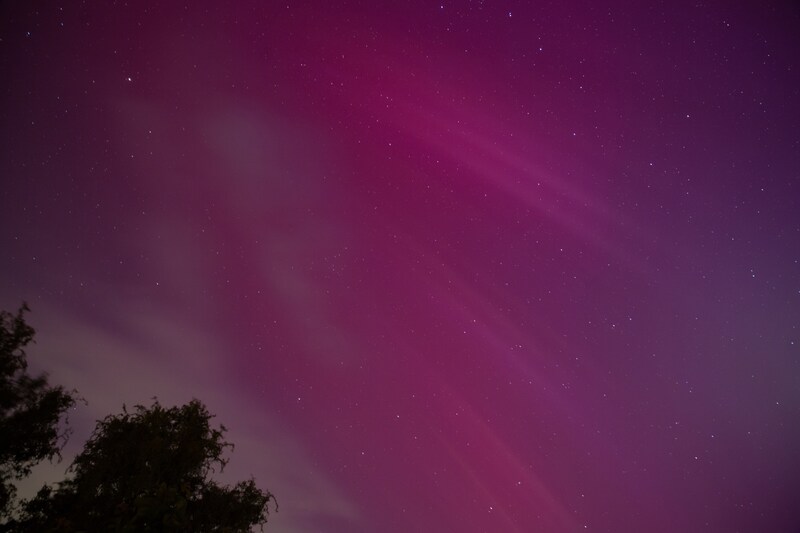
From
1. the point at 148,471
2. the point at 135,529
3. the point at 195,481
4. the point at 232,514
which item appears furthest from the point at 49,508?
the point at 135,529

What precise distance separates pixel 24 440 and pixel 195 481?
593 cm

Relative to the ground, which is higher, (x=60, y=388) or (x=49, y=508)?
(x=60, y=388)

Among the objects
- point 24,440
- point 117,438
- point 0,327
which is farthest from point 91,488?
point 0,327

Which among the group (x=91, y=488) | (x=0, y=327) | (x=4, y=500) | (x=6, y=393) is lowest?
(x=4, y=500)

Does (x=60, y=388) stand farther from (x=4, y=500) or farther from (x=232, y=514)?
(x=232, y=514)

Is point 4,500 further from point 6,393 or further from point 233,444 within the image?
point 233,444

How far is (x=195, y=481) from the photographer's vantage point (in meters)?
17.5

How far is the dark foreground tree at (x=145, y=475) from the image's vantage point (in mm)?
16406

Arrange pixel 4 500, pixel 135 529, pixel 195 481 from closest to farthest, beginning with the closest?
pixel 135 529 → pixel 4 500 → pixel 195 481

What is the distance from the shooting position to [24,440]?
16922 mm

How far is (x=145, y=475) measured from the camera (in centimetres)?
1681

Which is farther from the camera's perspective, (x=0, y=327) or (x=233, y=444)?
(x=233, y=444)

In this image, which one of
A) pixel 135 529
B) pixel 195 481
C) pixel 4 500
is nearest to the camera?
pixel 135 529

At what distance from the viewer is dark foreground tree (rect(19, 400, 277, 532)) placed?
1641 cm
